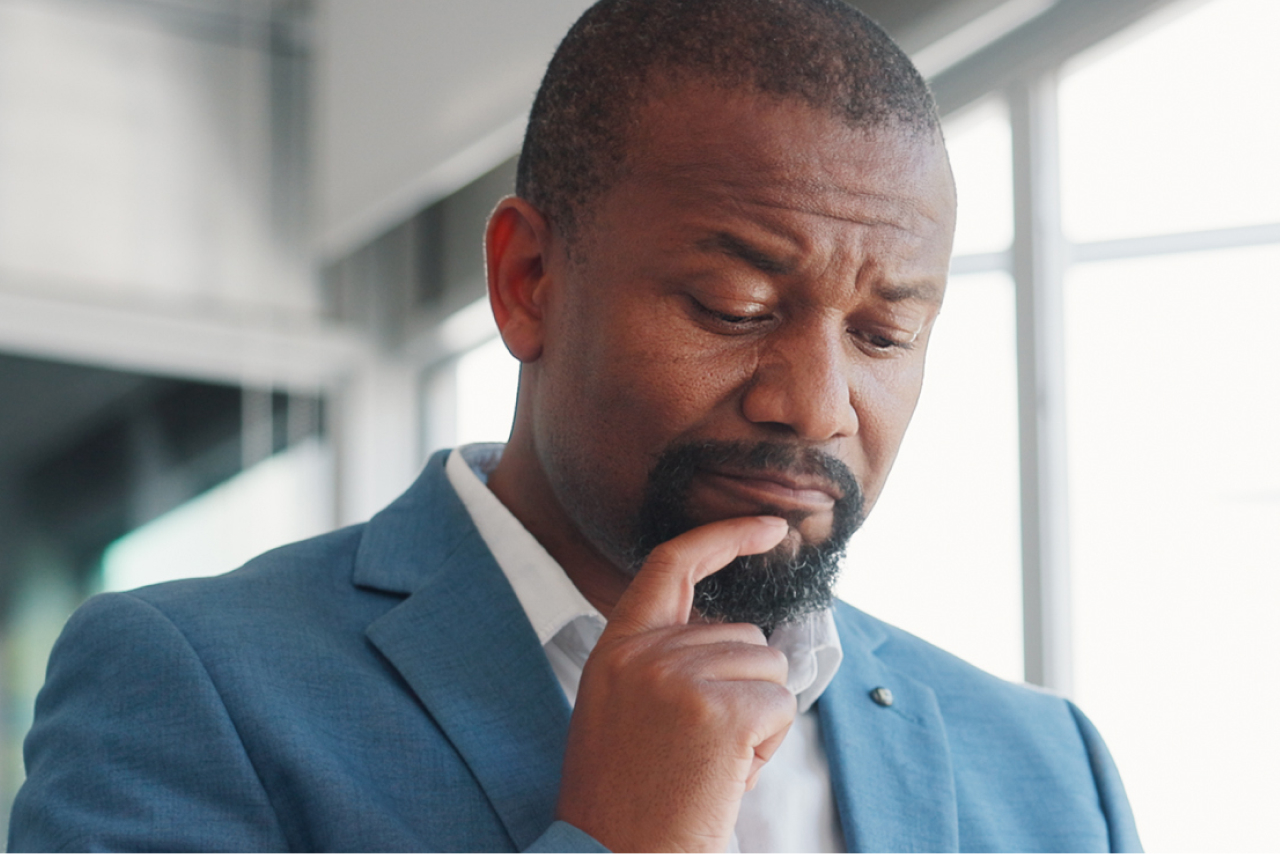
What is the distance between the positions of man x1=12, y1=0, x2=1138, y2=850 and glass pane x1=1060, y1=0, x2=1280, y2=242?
204 centimetres

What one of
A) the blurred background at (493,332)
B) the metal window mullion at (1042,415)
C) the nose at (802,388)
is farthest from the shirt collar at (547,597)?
the metal window mullion at (1042,415)

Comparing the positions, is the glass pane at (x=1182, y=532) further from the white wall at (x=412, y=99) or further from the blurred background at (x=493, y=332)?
the white wall at (x=412, y=99)

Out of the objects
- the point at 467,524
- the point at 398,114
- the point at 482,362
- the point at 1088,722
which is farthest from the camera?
the point at 482,362

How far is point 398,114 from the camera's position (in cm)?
412

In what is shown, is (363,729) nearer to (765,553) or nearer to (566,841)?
(566,841)

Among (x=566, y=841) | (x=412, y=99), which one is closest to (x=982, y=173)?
(x=412, y=99)

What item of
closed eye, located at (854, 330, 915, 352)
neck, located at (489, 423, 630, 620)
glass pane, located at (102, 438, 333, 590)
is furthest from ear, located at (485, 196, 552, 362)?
glass pane, located at (102, 438, 333, 590)

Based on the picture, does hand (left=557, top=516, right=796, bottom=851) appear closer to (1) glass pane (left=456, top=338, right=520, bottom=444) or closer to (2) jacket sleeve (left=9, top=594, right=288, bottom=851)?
(2) jacket sleeve (left=9, top=594, right=288, bottom=851)

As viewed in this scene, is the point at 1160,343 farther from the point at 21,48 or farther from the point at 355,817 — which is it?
the point at 21,48

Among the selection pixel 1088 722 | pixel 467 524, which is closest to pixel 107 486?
pixel 467 524

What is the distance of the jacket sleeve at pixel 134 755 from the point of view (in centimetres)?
104

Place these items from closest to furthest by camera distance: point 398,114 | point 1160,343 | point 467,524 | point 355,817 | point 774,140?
point 355,817 < point 774,140 < point 467,524 < point 1160,343 < point 398,114

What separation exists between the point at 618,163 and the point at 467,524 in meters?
0.42

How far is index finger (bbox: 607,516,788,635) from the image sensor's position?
109 centimetres
